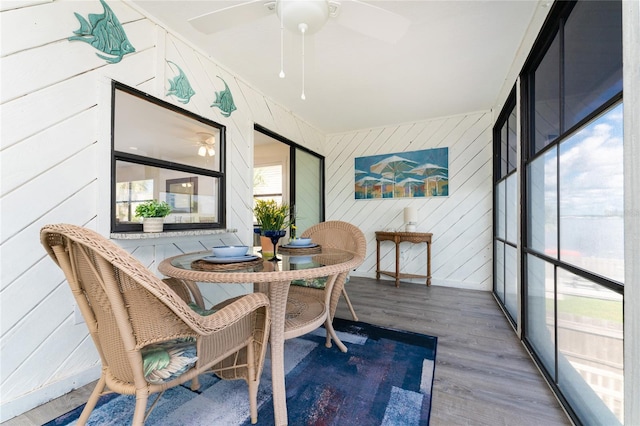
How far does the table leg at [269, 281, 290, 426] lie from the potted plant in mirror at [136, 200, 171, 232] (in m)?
1.22

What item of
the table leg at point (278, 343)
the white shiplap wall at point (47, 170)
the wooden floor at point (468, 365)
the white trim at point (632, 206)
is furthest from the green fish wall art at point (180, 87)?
the white trim at point (632, 206)

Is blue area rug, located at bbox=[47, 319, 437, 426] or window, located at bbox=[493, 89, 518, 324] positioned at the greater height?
window, located at bbox=[493, 89, 518, 324]

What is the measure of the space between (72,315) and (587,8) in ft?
10.8

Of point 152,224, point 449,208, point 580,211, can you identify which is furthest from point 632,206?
point 449,208

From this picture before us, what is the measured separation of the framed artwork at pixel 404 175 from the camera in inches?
163

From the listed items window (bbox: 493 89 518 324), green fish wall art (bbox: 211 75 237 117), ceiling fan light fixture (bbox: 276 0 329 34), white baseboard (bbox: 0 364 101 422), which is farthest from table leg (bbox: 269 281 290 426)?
window (bbox: 493 89 518 324)

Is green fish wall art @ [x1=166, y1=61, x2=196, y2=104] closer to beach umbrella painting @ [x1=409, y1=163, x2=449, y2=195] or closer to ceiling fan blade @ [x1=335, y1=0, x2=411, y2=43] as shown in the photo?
ceiling fan blade @ [x1=335, y1=0, x2=411, y2=43]

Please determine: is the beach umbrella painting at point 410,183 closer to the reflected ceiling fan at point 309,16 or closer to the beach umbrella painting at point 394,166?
the beach umbrella painting at point 394,166

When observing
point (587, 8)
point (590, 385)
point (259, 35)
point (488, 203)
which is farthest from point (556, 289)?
point (259, 35)

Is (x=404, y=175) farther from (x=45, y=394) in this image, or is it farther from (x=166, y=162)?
(x=45, y=394)

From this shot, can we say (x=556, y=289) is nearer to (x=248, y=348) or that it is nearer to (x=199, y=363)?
(x=248, y=348)

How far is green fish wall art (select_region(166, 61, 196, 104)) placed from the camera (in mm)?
2260

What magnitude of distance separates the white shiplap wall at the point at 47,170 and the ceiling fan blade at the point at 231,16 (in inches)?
30.1

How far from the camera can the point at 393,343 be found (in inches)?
87.1
